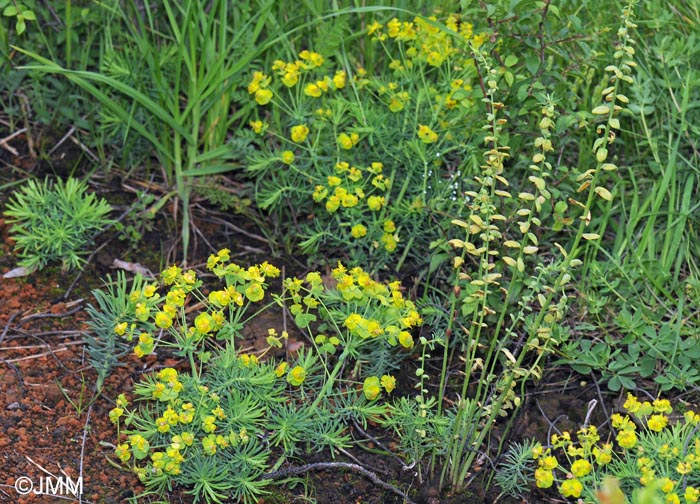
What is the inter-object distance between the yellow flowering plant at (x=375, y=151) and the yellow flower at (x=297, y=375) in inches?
27.5

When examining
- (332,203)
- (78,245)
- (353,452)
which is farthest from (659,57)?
(78,245)

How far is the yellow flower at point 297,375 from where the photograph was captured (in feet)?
8.05

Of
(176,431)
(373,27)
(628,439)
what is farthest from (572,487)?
(373,27)

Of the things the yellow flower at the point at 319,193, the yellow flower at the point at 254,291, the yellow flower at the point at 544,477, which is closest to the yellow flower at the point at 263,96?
the yellow flower at the point at 319,193

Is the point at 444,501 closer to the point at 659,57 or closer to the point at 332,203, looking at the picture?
the point at 332,203

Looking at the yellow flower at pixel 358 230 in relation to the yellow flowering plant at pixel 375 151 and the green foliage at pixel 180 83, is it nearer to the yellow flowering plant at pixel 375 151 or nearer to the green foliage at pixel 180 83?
the yellow flowering plant at pixel 375 151

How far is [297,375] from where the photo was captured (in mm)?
2453

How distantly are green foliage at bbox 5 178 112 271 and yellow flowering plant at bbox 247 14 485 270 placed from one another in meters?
0.61

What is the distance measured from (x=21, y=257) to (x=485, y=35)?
5.85 ft

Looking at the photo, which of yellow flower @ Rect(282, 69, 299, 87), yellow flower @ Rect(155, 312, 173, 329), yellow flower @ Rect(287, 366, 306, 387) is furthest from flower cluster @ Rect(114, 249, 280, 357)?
yellow flower @ Rect(282, 69, 299, 87)

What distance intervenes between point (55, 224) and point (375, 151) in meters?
1.14

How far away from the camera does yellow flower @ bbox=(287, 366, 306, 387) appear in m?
2.45

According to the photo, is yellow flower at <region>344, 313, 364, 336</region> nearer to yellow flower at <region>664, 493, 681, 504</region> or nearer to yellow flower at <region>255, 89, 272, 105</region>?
yellow flower at <region>664, 493, 681, 504</region>

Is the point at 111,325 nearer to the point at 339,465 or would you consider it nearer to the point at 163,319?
the point at 163,319
